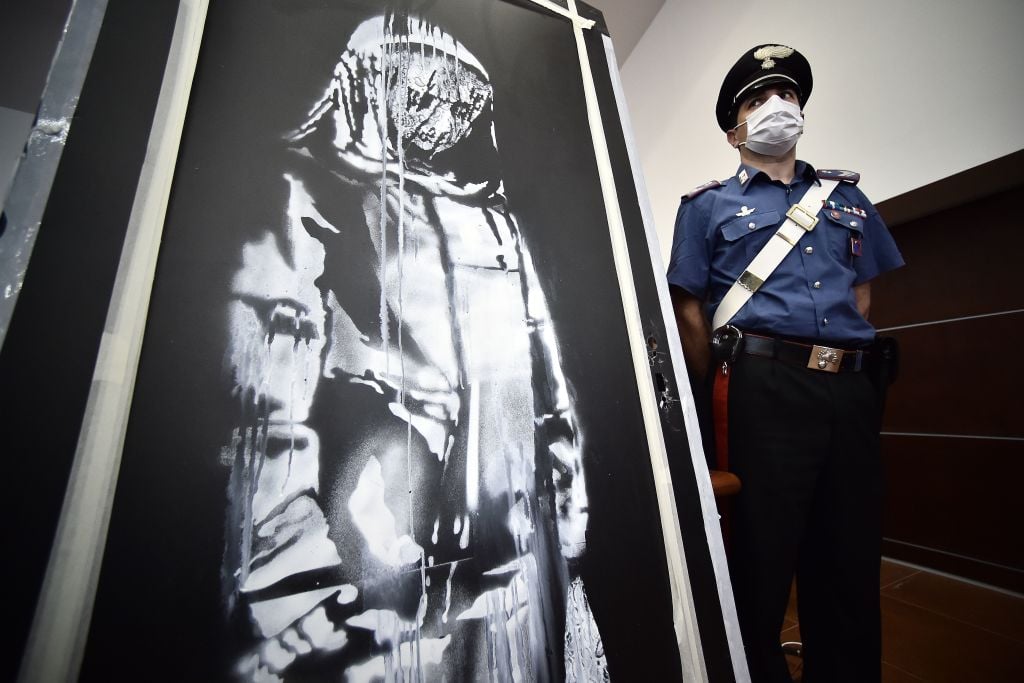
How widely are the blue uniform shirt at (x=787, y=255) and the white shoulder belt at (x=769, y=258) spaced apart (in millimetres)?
18

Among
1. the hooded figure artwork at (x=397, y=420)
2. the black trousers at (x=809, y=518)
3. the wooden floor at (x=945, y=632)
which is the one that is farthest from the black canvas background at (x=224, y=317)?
the wooden floor at (x=945, y=632)

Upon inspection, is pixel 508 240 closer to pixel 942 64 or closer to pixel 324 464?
pixel 324 464

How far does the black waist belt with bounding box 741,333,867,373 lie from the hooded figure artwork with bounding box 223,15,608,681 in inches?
21.7

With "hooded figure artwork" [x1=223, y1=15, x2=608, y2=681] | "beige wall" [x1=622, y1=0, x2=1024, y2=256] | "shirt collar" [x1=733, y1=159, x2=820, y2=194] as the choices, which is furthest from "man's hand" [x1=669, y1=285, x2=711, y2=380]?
"beige wall" [x1=622, y1=0, x2=1024, y2=256]

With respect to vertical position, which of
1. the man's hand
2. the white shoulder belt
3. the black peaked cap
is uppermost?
the black peaked cap

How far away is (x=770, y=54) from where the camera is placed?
1.05 meters

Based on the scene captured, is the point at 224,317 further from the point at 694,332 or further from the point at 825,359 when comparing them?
the point at 825,359

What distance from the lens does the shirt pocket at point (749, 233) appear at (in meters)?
0.92

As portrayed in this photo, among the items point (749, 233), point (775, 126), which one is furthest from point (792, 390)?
point (775, 126)

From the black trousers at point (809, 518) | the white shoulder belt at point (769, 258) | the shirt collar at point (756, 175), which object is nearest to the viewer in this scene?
the black trousers at point (809, 518)

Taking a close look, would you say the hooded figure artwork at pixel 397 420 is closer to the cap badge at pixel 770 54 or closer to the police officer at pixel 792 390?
the police officer at pixel 792 390

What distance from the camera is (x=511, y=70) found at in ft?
2.28

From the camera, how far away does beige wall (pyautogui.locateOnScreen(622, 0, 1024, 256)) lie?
3.86 feet

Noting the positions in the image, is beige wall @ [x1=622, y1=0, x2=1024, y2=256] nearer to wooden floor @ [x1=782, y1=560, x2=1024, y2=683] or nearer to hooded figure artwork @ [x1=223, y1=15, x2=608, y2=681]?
wooden floor @ [x1=782, y1=560, x2=1024, y2=683]
